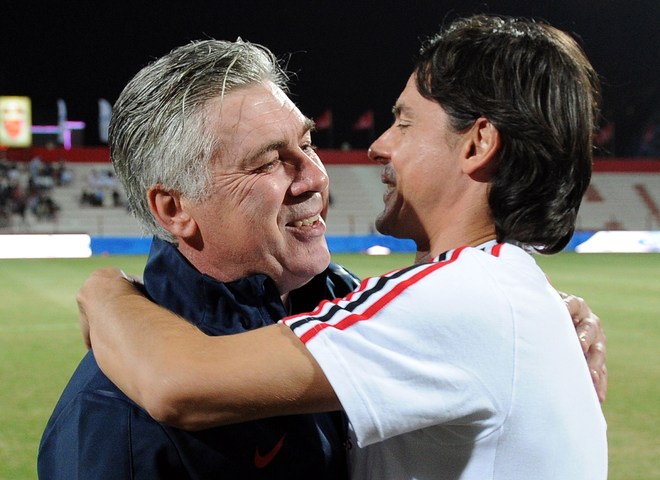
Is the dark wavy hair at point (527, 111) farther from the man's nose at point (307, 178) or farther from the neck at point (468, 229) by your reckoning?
the man's nose at point (307, 178)

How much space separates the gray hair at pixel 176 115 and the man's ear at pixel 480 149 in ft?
1.85

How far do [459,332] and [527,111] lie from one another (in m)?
0.62

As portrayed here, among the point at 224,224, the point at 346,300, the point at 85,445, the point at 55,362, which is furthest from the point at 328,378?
the point at 55,362

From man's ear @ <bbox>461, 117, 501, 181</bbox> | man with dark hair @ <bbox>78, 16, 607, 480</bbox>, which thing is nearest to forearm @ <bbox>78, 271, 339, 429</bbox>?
man with dark hair @ <bbox>78, 16, 607, 480</bbox>

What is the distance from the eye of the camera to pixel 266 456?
1661mm

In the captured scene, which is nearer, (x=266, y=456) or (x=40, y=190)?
(x=266, y=456)

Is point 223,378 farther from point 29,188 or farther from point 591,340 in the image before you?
point 29,188

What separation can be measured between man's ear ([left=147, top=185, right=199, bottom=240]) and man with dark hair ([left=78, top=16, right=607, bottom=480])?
0.20m

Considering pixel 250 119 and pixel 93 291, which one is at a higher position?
pixel 250 119

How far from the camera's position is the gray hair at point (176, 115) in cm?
184

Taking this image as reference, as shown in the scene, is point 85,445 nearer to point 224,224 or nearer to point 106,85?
point 224,224

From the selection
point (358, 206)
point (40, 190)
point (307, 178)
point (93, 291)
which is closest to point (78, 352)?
point (93, 291)

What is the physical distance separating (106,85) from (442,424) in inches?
1930

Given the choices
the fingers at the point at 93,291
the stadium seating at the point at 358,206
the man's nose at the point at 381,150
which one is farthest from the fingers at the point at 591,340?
the stadium seating at the point at 358,206
